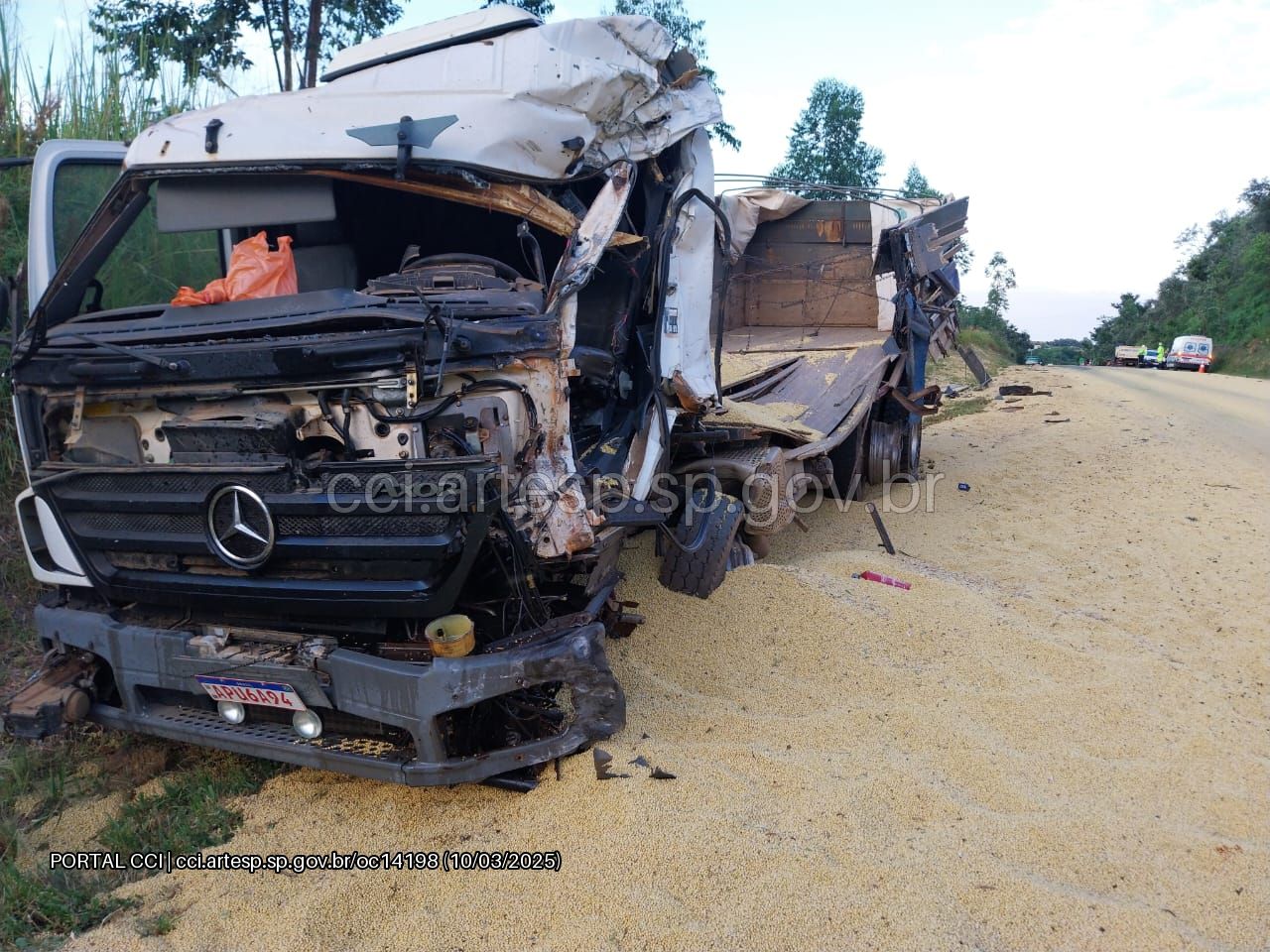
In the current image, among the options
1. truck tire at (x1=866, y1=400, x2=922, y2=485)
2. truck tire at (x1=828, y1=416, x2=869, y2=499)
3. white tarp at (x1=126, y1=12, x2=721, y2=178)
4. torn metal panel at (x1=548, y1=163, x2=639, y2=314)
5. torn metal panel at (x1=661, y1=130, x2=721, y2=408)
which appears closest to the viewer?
torn metal panel at (x1=548, y1=163, x2=639, y2=314)

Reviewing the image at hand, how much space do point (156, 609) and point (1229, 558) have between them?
6215 millimetres

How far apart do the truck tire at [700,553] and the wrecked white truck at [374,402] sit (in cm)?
16

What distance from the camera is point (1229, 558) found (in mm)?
5898

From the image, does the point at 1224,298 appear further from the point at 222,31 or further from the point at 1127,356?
the point at 222,31

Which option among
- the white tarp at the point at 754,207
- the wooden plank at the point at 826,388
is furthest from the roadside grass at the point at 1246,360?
the wooden plank at the point at 826,388

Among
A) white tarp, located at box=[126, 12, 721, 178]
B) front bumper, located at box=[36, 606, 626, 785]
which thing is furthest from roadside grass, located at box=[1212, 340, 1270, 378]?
front bumper, located at box=[36, 606, 626, 785]

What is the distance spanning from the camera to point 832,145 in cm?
2764

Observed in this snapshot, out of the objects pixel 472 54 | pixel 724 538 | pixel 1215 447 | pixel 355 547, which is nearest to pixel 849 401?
Answer: pixel 724 538

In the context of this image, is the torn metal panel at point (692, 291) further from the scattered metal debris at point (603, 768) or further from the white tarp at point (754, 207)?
the white tarp at point (754, 207)

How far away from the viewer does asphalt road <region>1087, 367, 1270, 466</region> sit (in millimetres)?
10312

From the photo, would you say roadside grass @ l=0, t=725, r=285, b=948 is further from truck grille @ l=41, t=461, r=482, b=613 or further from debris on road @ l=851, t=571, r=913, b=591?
debris on road @ l=851, t=571, r=913, b=591

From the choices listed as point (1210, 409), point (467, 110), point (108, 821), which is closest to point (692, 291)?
point (467, 110)

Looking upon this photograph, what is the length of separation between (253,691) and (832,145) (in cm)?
2793

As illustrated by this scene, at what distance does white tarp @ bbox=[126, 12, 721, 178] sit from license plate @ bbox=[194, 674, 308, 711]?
1.94 meters
